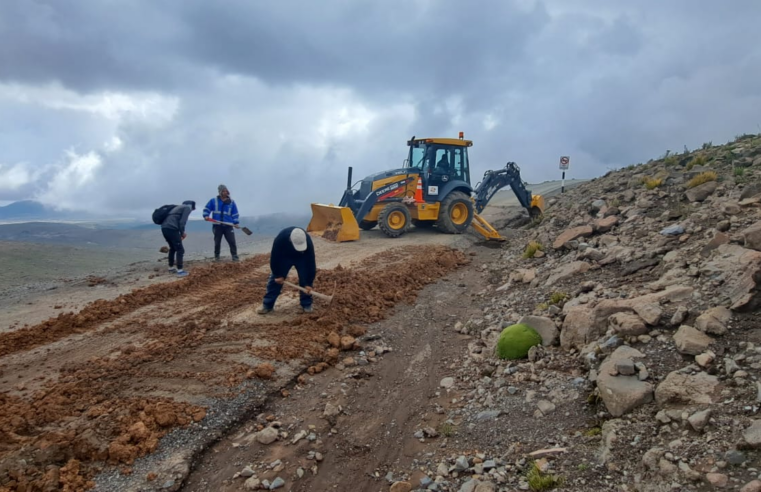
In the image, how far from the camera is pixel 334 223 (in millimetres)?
13922

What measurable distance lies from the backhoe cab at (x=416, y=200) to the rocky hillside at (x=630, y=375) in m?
6.60

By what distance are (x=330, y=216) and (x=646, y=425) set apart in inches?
454

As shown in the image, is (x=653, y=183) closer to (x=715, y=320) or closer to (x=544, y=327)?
(x=544, y=327)

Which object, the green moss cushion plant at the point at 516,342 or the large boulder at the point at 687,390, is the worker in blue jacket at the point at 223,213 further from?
the large boulder at the point at 687,390

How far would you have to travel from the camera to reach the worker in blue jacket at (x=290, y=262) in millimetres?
6673

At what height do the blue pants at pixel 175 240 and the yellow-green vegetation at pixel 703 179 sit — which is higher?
the yellow-green vegetation at pixel 703 179

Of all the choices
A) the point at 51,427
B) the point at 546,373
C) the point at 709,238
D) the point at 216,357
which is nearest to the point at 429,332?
the point at 546,373

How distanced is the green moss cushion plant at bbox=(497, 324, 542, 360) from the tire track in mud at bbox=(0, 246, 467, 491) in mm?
1926

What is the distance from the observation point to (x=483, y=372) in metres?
5.11

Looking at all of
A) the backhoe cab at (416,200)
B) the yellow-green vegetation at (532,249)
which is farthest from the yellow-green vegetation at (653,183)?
the backhoe cab at (416,200)

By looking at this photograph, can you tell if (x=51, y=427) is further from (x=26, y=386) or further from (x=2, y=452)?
(x=26, y=386)

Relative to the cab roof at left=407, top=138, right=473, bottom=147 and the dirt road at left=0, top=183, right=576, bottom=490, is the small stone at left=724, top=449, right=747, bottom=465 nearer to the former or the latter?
the dirt road at left=0, top=183, right=576, bottom=490

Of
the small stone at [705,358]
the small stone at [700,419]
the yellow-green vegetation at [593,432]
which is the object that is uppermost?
the small stone at [705,358]

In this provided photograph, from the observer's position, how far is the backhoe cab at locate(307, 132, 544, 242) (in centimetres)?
1373
